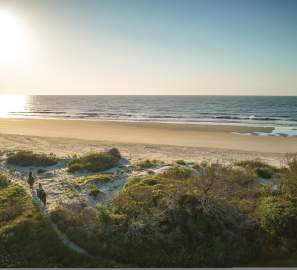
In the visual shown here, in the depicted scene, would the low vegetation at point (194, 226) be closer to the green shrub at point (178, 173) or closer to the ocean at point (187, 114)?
the green shrub at point (178, 173)

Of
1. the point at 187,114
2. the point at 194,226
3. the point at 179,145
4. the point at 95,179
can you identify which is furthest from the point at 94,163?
the point at 187,114

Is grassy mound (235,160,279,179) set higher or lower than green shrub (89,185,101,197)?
higher

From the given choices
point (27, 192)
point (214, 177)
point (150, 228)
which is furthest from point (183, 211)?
point (27, 192)

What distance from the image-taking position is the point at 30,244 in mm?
9250

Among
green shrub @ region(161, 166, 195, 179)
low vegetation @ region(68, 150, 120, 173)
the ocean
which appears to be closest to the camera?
green shrub @ region(161, 166, 195, 179)

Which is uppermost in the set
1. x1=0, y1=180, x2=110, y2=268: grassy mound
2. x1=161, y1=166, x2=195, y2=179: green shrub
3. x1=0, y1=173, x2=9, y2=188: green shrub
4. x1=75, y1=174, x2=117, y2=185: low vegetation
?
x1=161, y1=166, x2=195, y2=179: green shrub

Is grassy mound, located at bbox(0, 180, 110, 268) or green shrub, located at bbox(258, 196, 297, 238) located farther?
green shrub, located at bbox(258, 196, 297, 238)

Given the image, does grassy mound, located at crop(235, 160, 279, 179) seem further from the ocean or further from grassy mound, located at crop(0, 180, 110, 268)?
the ocean

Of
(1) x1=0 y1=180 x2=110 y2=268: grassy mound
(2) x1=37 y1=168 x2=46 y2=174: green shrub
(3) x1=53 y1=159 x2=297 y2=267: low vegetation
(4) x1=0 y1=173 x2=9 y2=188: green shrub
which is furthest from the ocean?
(1) x1=0 y1=180 x2=110 y2=268: grassy mound

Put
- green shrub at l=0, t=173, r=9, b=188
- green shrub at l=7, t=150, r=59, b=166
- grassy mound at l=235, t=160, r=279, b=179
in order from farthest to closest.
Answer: green shrub at l=7, t=150, r=59, b=166, grassy mound at l=235, t=160, r=279, b=179, green shrub at l=0, t=173, r=9, b=188

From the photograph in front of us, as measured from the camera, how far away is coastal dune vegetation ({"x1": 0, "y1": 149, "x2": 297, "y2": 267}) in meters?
8.84

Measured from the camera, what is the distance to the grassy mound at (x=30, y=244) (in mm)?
8547

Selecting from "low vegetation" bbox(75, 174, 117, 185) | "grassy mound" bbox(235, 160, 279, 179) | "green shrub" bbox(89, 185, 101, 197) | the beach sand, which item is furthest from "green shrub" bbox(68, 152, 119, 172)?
"grassy mound" bbox(235, 160, 279, 179)

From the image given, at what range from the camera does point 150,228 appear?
9.84 meters
